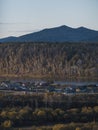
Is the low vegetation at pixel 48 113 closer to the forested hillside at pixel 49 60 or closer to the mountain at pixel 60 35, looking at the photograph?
the forested hillside at pixel 49 60

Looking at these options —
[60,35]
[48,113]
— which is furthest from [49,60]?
[60,35]

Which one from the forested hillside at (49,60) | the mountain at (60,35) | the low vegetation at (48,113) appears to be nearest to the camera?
the low vegetation at (48,113)

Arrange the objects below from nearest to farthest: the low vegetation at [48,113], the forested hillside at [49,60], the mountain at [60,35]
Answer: the low vegetation at [48,113], the forested hillside at [49,60], the mountain at [60,35]

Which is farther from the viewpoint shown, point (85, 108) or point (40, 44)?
point (40, 44)

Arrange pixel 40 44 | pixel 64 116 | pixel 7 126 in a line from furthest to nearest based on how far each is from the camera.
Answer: pixel 40 44, pixel 64 116, pixel 7 126

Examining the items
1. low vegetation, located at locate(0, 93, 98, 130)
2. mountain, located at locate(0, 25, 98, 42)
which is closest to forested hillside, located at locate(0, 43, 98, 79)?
low vegetation, located at locate(0, 93, 98, 130)

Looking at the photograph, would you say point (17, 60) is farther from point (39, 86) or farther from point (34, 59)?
point (39, 86)

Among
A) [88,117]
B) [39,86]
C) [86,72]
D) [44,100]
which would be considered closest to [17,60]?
[86,72]

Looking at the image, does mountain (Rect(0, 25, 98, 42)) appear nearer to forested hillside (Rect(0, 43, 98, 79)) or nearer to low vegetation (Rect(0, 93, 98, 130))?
forested hillside (Rect(0, 43, 98, 79))

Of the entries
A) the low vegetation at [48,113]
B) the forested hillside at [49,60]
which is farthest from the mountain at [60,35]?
the low vegetation at [48,113]
